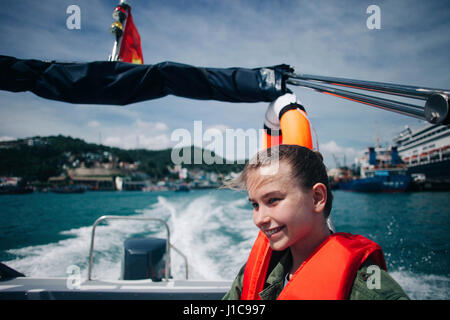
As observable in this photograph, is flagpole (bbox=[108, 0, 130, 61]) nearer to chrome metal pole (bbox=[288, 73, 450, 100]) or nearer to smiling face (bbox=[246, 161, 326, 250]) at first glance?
chrome metal pole (bbox=[288, 73, 450, 100])

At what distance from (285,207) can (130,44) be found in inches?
157

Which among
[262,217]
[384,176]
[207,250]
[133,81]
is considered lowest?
[207,250]

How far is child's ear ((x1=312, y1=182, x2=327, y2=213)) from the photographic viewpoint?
1.01m

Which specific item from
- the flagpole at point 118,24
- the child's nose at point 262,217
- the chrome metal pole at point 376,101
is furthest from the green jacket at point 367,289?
the flagpole at point 118,24

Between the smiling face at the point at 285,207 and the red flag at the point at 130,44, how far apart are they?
3.55 metres

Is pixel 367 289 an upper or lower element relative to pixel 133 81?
lower

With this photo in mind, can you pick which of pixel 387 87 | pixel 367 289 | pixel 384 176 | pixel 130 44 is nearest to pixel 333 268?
pixel 367 289

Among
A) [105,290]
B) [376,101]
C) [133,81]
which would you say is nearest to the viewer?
[376,101]

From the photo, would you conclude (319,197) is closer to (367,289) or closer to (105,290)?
(367,289)

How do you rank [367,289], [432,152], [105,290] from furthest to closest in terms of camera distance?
[432,152] < [105,290] < [367,289]

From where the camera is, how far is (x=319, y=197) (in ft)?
3.37

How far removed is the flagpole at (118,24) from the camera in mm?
3218
